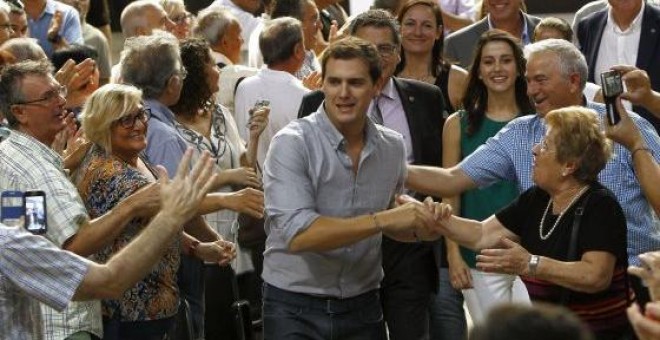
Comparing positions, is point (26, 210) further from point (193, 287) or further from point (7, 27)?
point (7, 27)

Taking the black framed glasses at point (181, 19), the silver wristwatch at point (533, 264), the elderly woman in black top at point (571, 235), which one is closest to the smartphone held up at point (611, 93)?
the elderly woman in black top at point (571, 235)

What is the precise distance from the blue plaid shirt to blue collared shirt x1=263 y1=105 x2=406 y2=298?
0.45 meters

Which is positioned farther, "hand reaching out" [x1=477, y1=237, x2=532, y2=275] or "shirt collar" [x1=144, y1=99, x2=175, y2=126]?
"shirt collar" [x1=144, y1=99, x2=175, y2=126]

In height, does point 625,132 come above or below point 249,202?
above

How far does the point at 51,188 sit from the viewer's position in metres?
5.91

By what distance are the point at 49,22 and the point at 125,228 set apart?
4.68 metres

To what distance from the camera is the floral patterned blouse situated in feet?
21.3

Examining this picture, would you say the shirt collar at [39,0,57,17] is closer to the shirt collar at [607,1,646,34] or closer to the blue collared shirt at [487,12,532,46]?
the blue collared shirt at [487,12,532,46]

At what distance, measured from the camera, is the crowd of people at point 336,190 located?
5.85 meters

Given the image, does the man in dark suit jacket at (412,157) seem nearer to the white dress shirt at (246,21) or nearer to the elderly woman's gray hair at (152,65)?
the elderly woman's gray hair at (152,65)

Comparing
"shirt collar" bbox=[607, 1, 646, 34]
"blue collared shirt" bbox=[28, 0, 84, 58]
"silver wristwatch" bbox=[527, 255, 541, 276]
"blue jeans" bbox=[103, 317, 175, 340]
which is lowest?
"blue jeans" bbox=[103, 317, 175, 340]

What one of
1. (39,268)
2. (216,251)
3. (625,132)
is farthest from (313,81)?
(39,268)

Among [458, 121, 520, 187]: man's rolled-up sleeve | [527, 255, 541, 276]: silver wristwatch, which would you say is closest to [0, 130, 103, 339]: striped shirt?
[527, 255, 541, 276]: silver wristwatch

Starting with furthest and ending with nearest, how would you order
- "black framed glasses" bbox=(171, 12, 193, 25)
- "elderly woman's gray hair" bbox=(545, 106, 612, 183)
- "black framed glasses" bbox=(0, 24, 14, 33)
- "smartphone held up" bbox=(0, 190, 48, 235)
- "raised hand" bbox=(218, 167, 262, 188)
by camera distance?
"black framed glasses" bbox=(171, 12, 193, 25)
"black framed glasses" bbox=(0, 24, 14, 33)
"raised hand" bbox=(218, 167, 262, 188)
"elderly woman's gray hair" bbox=(545, 106, 612, 183)
"smartphone held up" bbox=(0, 190, 48, 235)
